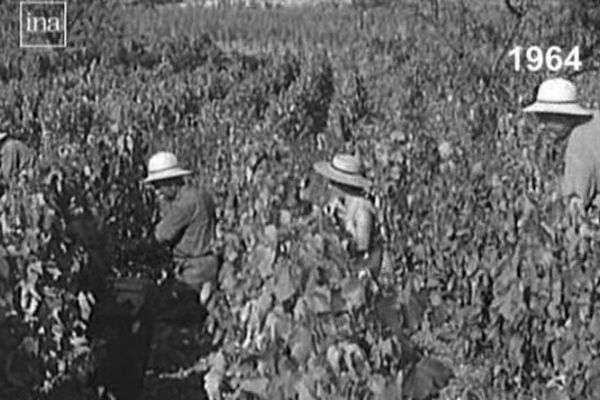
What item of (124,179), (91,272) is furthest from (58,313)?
(124,179)

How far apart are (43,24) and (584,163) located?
27.6 m

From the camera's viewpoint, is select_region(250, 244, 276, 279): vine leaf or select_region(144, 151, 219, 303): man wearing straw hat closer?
select_region(250, 244, 276, 279): vine leaf

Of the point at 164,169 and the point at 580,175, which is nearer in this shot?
the point at 580,175

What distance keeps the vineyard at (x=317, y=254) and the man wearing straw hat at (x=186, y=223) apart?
0.14m

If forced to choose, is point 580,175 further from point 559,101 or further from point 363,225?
point 363,225

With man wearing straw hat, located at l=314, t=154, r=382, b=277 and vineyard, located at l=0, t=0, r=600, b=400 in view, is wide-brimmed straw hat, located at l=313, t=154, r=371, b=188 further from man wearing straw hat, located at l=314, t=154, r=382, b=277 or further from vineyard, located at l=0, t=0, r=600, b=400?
vineyard, located at l=0, t=0, r=600, b=400

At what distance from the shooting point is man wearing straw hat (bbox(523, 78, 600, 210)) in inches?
225

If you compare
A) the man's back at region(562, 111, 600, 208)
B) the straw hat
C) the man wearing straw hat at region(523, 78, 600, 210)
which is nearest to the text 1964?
the man wearing straw hat at region(523, 78, 600, 210)

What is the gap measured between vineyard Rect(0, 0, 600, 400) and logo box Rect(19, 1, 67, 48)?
16711 mm

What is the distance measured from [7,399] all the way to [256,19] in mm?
34448

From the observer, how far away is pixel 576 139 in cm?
582

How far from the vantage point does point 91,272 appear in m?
6.33

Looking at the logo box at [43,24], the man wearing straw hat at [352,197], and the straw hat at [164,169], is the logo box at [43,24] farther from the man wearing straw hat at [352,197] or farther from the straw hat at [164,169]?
the man wearing straw hat at [352,197]

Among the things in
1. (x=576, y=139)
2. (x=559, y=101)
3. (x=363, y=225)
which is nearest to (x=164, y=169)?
(x=363, y=225)
